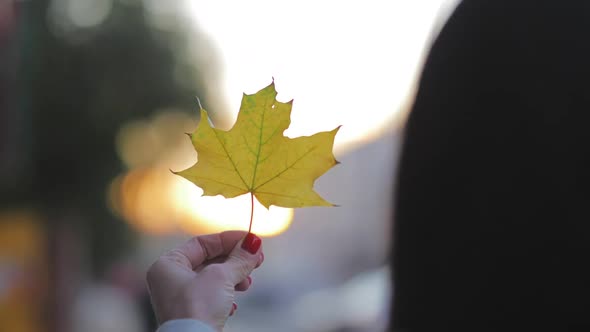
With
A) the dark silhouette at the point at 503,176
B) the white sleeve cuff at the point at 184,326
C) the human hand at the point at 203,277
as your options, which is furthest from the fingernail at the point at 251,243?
the dark silhouette at the point at 503,176

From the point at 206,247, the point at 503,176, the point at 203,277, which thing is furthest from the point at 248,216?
the point at 503,176

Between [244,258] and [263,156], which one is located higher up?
[263,156]

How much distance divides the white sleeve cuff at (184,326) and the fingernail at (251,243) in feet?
0.56

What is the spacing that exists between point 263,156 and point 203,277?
0.78 ft

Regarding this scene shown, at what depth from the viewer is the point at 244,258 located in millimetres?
1175

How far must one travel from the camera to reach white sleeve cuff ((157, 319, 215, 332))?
1039 millimetres

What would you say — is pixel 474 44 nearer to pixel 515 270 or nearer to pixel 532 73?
pixel 532 73

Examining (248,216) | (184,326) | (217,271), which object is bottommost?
(184,326)

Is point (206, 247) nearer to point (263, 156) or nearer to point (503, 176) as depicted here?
point (263, 156)

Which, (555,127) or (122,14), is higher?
(122,14)

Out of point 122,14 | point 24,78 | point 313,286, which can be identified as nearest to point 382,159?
point 313,286

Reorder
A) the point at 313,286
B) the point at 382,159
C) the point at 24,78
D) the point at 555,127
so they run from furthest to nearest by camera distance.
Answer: the point at 313,286 → the point at 382,159 → the point at 24,78 → the point at 555,127

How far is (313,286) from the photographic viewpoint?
53.6ft

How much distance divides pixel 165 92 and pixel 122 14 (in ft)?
5.26
